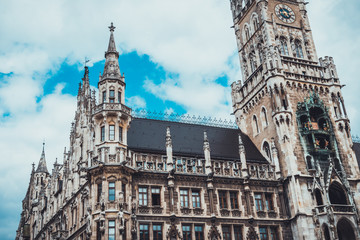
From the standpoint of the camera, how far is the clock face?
5572 centimetres

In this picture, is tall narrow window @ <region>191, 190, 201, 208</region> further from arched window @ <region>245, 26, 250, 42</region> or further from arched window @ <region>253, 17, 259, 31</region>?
arched window @ <region>245, 26, 250, 42</region>

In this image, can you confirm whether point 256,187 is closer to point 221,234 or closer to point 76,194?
point 221,234

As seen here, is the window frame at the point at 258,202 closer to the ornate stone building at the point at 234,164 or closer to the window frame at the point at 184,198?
the ornate stone building at the point at 234,164

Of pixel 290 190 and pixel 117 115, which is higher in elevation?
pixel 117 115

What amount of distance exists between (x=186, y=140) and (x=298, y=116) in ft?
42.0

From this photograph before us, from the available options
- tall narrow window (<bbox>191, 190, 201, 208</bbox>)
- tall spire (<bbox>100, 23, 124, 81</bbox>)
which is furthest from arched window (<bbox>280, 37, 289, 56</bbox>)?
tall narrow window (<bbox>191, 190, 201, 208</bbox>)

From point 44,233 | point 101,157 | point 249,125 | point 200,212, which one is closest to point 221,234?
point 200,212

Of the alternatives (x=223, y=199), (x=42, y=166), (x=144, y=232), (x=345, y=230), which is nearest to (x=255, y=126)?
(x=223, y=199)

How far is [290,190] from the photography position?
143ft

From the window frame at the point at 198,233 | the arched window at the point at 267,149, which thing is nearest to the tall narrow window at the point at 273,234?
the window frame at the point at 198,233

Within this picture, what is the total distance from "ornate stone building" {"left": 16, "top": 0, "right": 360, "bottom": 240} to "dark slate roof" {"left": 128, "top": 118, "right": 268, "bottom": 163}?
0.51 feet

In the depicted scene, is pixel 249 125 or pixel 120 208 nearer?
pixel 120 208

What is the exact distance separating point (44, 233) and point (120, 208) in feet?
74.8

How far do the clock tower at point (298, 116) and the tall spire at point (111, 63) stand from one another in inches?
687
